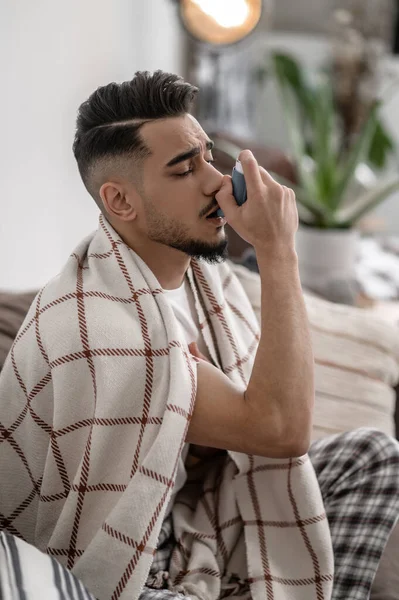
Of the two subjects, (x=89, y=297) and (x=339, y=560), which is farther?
(x=339, y=560)

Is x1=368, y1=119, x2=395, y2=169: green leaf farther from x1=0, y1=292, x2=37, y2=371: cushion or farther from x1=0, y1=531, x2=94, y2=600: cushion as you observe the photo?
x1=0, y1=531, x2=94, y2=600: cushion

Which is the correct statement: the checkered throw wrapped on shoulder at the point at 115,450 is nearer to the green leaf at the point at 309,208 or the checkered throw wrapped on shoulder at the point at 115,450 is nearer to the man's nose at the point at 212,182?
the man's nose at the point at 212,182

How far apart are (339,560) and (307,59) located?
3.96m

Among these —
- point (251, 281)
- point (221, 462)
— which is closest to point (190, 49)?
point (251, 281)

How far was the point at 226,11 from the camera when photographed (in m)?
2.04

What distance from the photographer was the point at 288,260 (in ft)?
3.37

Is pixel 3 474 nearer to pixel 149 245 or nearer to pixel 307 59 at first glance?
pixel 149 245

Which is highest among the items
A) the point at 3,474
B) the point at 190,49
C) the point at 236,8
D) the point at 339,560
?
the point at 236,8

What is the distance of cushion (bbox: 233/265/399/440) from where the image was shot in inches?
61.0

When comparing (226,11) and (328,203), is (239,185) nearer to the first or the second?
(226,11)

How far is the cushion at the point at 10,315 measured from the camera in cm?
137

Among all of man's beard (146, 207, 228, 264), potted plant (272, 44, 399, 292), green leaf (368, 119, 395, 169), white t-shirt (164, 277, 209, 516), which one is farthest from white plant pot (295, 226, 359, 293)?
green leaf (368, 119, 395, 169)

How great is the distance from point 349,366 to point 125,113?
79 cm

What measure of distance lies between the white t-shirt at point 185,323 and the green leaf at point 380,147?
3170 millimetres
